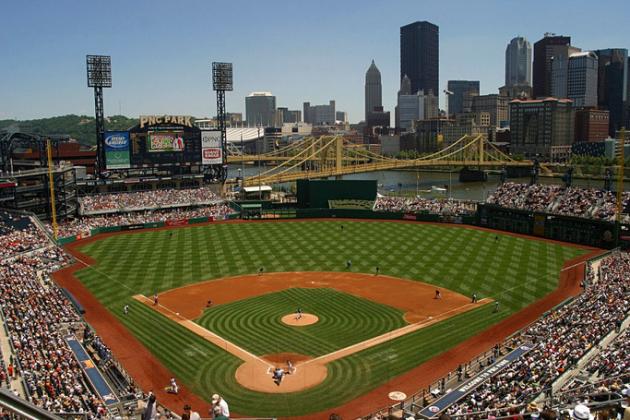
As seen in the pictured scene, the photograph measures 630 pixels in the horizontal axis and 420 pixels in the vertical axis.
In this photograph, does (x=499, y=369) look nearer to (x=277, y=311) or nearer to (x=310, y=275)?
(x=277, y=311)

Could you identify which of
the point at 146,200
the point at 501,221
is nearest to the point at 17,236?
the point at 146,200

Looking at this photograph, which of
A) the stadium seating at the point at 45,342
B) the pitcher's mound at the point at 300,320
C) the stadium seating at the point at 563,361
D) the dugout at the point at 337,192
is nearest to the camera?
the stadium seating at the point at 563,361

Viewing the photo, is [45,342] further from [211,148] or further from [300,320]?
[211,148]

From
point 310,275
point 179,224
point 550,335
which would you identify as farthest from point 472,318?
point 179,224

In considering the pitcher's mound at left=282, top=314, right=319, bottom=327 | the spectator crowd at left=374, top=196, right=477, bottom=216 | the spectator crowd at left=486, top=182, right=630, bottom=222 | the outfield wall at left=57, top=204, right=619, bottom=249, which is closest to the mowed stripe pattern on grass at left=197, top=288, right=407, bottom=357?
the pitcher's mound at left=282, top=314, right=319, bottom=327

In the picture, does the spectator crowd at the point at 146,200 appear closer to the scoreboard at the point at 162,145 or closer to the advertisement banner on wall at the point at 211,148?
the scoreboard at the point at 162,145

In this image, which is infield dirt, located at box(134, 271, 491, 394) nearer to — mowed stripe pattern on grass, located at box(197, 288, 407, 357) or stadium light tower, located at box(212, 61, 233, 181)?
mowed stripe pattern on grass, located at box(197, 288, 407, 357)

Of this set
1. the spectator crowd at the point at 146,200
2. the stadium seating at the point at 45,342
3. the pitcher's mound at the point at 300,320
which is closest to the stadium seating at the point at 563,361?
the pitcher's mound at the point at 300,320

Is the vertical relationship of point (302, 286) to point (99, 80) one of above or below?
below
